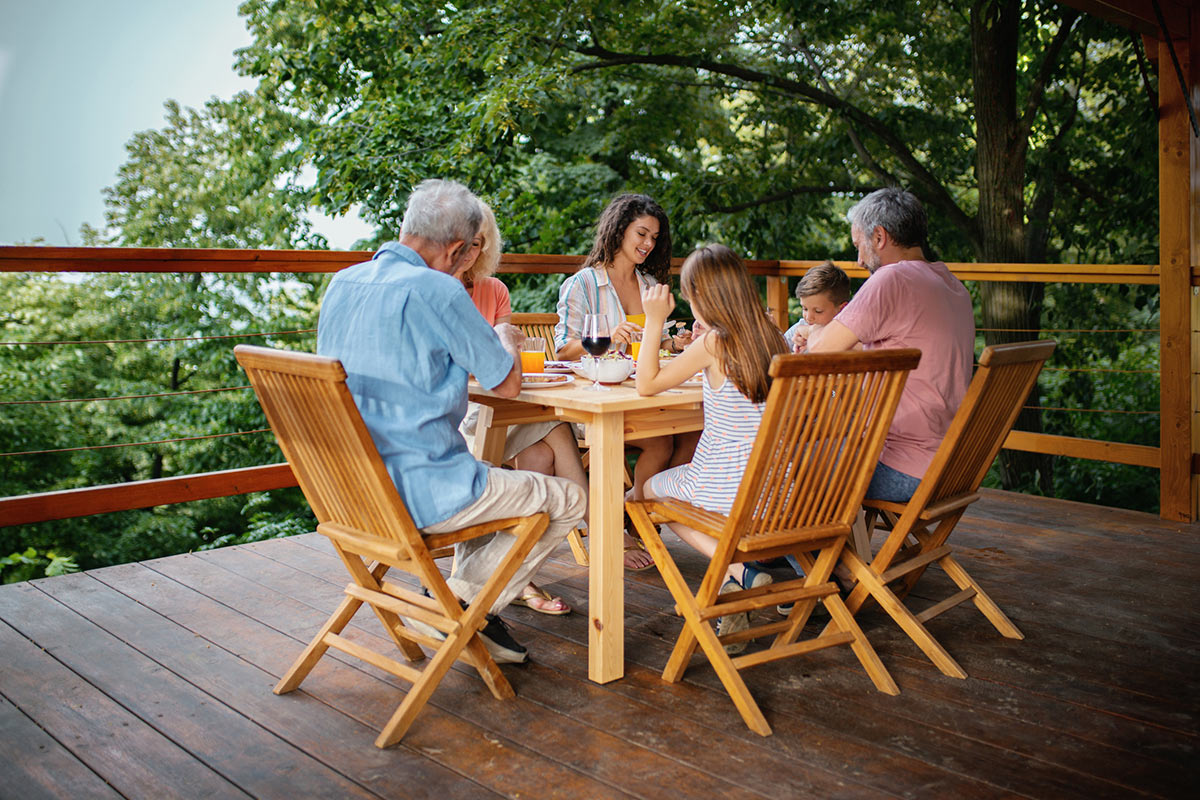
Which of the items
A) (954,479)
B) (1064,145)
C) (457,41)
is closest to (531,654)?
(954,479)

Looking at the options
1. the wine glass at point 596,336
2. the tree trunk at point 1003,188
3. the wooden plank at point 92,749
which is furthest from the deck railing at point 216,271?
the tree trunk at point 1003,188

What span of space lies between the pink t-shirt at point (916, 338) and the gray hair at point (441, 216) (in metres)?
1.14

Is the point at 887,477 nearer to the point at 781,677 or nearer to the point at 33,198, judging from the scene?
the point at 781,677

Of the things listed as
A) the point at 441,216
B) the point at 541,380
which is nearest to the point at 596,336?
the point at 541,380

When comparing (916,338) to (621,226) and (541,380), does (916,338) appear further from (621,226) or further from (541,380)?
(621,226)

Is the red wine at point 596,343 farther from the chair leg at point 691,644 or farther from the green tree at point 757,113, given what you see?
the green tree at point 757,113

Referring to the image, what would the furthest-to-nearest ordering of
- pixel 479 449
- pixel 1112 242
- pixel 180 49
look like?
pixel 180 49, pixel 1112 242, pixel 479 449

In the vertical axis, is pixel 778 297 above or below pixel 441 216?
below

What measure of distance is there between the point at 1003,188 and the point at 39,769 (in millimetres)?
7389

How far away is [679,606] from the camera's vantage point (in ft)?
8.70

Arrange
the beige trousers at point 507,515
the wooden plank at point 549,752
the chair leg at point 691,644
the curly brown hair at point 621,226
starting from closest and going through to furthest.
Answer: the wooden plank at point 549,752 < the chair leg at point 691,644 < the beige trousers at point 507,515 < the curly brown hair at point 621,226

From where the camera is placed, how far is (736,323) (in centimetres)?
262

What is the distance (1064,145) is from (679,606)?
7.43 meters

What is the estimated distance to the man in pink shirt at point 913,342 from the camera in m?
3.02
